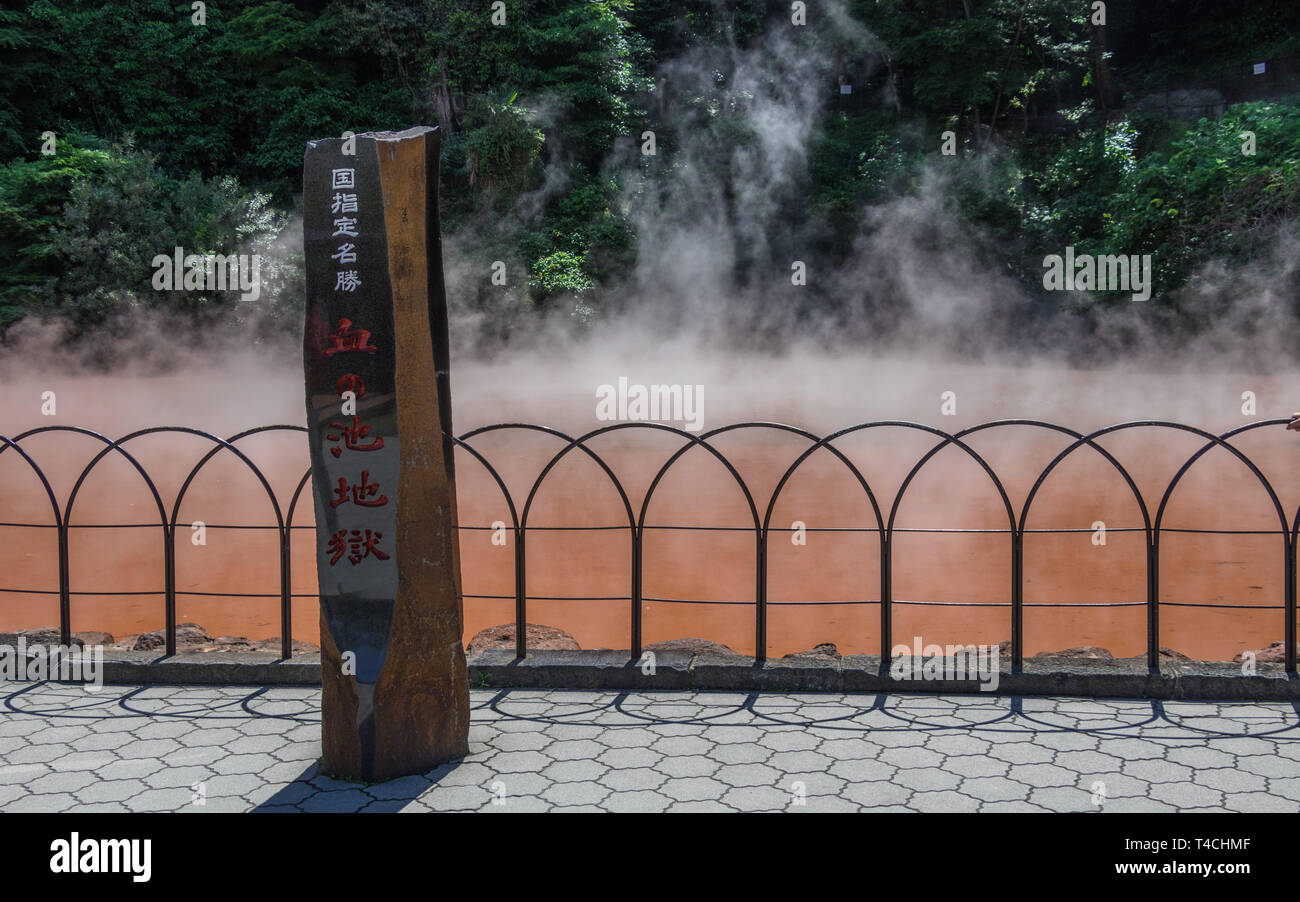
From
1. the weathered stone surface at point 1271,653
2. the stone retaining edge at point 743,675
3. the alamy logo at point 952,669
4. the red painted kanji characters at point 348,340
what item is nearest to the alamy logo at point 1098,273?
the weathered stone surface at point 1271,653

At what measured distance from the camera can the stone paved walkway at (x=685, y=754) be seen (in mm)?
3896

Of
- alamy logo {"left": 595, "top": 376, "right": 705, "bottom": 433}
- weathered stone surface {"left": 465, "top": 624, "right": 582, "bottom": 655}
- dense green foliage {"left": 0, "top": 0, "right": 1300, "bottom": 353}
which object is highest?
dense green foliage {"left": 0, "top": 0, "right": 1300, "bottom": 353}

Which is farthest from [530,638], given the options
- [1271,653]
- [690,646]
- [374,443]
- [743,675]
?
[1271,653]

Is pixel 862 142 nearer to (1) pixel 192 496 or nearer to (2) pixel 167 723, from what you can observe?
(1) pixel 192 496

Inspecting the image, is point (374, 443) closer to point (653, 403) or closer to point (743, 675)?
point (743, 675)

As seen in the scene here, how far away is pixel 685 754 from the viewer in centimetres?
436

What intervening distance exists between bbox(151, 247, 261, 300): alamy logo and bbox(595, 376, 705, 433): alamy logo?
20.3 ft

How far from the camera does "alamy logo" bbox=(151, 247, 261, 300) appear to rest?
1769cm

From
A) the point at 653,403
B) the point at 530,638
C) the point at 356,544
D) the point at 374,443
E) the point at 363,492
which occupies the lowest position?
the point at 530,638

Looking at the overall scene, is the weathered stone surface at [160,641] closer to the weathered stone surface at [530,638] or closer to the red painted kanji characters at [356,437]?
the weathered stone surface at [530,638]

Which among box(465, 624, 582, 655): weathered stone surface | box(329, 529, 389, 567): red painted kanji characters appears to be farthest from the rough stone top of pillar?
box(465, 624, 582, 655): weathered stone surface

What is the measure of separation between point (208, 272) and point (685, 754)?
52.7 feet

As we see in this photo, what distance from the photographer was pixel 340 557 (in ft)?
13.4

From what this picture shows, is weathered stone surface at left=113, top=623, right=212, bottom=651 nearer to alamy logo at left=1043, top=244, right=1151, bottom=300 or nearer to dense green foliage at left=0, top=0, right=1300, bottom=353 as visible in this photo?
dense green foliage at left=0, top=0, right=1300, bottom=353
